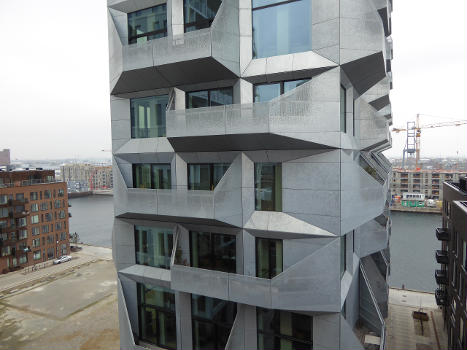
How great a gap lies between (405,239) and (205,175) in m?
68.8

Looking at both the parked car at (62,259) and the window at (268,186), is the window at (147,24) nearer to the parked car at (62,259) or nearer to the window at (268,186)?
the window at (268,186)

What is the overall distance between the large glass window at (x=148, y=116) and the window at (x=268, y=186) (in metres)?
5.22

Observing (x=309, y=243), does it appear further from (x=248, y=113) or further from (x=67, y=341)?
(x=67, y=341)

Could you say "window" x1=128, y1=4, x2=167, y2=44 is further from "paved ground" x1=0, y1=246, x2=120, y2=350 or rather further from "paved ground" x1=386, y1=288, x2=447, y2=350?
"paved ground" x1=386, y1=288, x2=447, y2=350

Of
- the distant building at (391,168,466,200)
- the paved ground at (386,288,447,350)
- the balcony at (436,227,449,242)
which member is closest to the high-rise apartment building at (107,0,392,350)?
the paved ground at (386,288,447,350)

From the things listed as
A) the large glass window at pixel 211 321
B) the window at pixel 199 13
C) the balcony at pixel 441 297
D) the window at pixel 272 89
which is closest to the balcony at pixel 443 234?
the balcony at pixel 441 297

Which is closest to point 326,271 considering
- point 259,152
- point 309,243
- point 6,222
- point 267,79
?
point 309,243

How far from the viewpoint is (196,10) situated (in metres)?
13.1

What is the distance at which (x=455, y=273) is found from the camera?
21.4 metres

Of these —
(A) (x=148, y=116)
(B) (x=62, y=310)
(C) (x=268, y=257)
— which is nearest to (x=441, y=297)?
(C) (x=268, y=257)

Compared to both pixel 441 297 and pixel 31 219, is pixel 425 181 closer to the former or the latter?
pixel 441 297

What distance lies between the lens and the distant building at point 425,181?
4845 inches

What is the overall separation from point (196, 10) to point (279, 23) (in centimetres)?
372

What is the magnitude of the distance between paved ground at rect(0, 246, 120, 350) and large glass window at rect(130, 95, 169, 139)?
1744 cm
